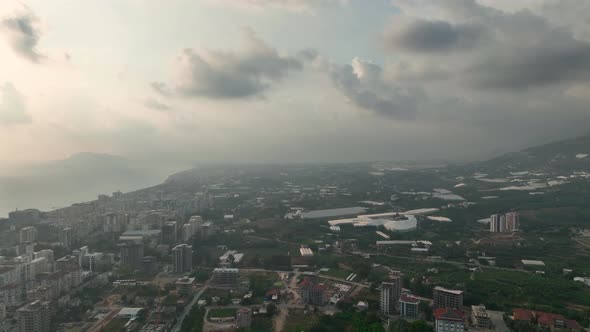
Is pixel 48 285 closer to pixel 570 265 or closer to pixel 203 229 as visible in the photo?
pixel 203 229

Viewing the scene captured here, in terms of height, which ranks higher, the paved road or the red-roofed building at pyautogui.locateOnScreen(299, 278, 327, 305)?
the red-roofed building at pyautogui.locateOnScreen(299, 278, 327, 305)

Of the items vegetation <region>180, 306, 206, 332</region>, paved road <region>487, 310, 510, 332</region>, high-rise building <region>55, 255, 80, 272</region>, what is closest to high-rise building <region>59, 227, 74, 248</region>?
high-rise building <region>55, 255, 80, 272</region>

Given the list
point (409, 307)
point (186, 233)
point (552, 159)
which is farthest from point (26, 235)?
point (552, 159)

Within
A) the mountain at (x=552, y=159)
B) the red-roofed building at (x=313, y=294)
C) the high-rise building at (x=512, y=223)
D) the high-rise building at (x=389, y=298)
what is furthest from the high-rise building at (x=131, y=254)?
the mountain at (x=552, y=159)

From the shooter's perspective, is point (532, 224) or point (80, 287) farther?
point (532, 224)

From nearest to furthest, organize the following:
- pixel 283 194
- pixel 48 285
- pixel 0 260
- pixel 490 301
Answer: pixel 490 301, pixel 48 285, pixel 0 260, pixel 283 194

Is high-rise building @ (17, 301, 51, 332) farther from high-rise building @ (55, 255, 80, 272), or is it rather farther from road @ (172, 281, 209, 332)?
high-rise building @ (55, 255, 80, 272)

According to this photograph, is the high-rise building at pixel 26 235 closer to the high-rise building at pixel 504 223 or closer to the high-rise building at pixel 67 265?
the high-rise building at pixel 67 265

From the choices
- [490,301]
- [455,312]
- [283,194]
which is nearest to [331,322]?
[455,312]
